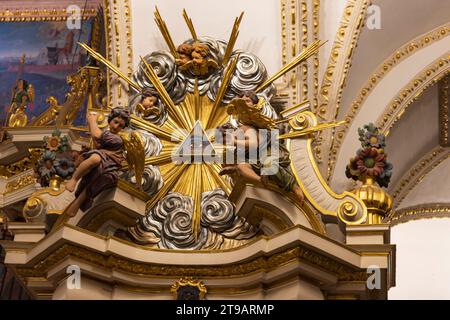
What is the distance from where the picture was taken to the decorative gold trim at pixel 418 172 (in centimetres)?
1144

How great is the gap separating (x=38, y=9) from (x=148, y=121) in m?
3.94

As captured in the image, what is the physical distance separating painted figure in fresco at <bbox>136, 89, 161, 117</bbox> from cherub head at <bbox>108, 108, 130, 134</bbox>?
58cm

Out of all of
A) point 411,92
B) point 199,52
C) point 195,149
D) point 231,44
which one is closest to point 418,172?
point 411,92

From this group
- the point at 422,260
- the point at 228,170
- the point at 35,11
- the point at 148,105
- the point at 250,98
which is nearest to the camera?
the point at 228,170

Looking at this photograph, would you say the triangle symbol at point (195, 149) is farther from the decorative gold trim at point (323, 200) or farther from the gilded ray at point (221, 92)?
the decorative gold trim at point (323, 200)

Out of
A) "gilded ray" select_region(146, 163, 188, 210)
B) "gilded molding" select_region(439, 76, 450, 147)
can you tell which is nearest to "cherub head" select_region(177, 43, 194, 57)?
"gilded ray" select_region(146, 163, 188, 210)

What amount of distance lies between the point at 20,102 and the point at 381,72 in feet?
10.7

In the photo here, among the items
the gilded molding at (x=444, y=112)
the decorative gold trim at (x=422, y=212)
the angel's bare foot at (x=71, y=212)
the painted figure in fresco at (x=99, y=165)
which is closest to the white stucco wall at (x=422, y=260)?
the decorative gold trim at (x=422, y=212)

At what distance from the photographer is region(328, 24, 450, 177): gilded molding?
10016 mm

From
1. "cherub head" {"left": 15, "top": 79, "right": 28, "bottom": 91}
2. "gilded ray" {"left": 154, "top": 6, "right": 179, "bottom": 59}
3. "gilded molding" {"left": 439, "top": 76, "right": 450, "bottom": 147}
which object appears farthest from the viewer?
"cherub head" {"left": 15, "top": 79, "right": 28, "bottom": 91}

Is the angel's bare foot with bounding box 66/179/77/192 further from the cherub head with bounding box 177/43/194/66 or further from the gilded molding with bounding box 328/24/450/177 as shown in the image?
the gilded molding with bounding box 328/24/450/177

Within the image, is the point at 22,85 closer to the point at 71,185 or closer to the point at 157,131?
the point at 157,131

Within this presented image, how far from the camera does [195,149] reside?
9117 mm

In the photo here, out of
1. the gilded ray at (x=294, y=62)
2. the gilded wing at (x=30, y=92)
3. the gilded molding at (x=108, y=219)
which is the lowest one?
the gilded molding at (x=108, y=219)
